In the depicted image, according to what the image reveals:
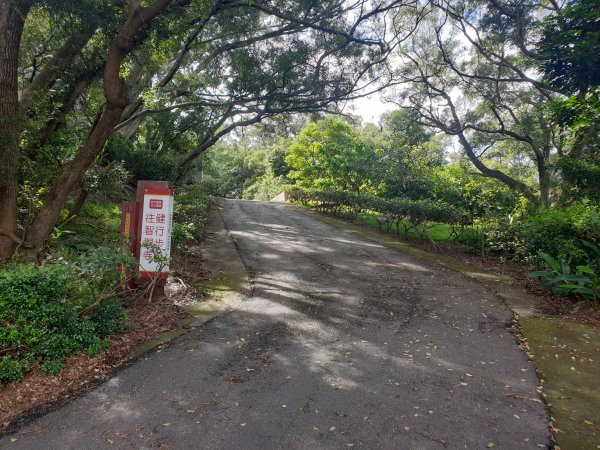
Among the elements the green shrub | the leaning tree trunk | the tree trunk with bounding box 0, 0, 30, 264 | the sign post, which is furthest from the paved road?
the tree trunk with bounding box 0, 0, 30, 264

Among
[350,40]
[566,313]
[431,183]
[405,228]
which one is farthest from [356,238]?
[566,313]

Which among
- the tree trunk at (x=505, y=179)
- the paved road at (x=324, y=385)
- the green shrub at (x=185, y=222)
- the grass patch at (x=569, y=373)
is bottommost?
the paved road at (x=324, y=385)

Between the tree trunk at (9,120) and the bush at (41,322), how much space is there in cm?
152

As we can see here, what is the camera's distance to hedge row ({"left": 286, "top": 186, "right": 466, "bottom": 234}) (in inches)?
470

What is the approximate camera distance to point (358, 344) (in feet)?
15.8

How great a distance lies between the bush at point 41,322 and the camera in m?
3.61

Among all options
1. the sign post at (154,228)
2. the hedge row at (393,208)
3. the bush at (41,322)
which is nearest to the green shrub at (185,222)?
the sign post at (154,228)

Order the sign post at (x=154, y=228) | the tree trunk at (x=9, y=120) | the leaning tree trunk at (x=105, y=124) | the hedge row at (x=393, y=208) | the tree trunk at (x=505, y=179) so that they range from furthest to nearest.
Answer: the tree trunk at (x=505, y=179), the hedge row at (x=393, y=208), the sign post at (x=154, y=228), the leaning tree trunk at (x=105, y=124), the tree trunk at (x=9, y=120)

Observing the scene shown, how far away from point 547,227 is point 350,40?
584 centimetres

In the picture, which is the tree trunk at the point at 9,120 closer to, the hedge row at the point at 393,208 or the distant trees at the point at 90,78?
the distant trees at the point at 90,78

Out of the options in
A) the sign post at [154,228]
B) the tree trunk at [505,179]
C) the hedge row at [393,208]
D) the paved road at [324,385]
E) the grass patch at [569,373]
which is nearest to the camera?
the paved road at [324,385]

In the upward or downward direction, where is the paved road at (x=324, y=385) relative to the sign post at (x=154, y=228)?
downward

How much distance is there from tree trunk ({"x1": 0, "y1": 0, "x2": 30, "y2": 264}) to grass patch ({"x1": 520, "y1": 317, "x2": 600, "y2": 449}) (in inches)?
248

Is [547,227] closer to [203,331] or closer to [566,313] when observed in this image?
[566,313]
